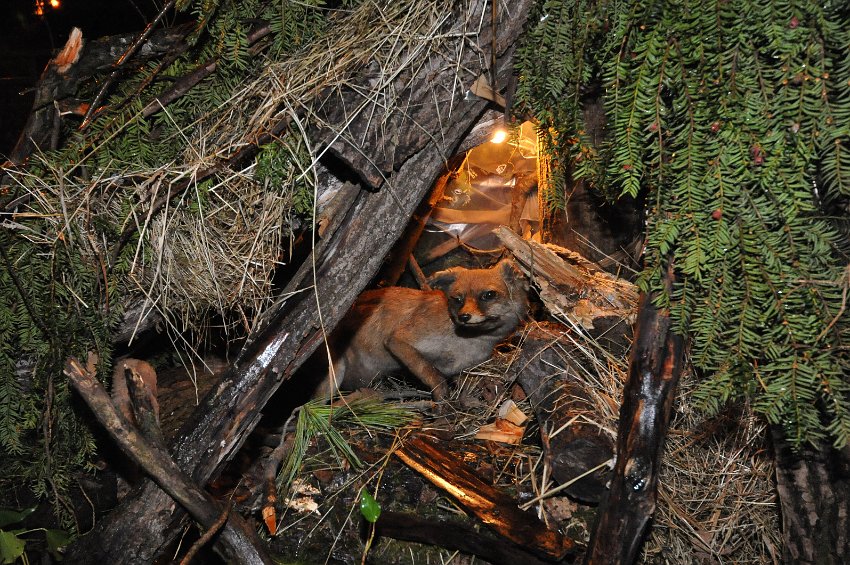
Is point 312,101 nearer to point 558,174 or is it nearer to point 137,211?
point 137,211

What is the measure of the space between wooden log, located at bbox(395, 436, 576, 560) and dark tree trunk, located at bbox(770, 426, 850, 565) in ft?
3.94

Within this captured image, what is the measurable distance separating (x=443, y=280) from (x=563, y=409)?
96.2 inches

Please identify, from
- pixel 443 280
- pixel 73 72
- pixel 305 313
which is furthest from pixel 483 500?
pixel 73 72

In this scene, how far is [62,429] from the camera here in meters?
3.90

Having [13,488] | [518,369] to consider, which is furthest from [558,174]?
[13,488]

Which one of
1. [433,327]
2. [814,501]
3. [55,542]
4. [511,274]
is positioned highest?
[511,274]

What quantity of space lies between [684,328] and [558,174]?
4.16 feet

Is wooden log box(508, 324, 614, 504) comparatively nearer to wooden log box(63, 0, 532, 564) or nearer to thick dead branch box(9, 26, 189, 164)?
wooden log box(63, 0, 532, 564)

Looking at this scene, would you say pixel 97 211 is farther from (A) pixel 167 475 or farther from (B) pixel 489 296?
(B) pixel 489 296

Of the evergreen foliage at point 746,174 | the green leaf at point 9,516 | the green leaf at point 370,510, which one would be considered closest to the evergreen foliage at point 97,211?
the green leaf at point 9,516

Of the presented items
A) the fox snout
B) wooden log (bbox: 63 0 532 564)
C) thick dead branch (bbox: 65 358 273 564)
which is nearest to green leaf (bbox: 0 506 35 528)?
A: wooden log (bbox: 63 0 532 564)

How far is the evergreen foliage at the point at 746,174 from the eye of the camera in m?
2.23

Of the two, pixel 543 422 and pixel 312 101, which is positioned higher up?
pixel 312 101

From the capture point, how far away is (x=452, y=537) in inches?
145
